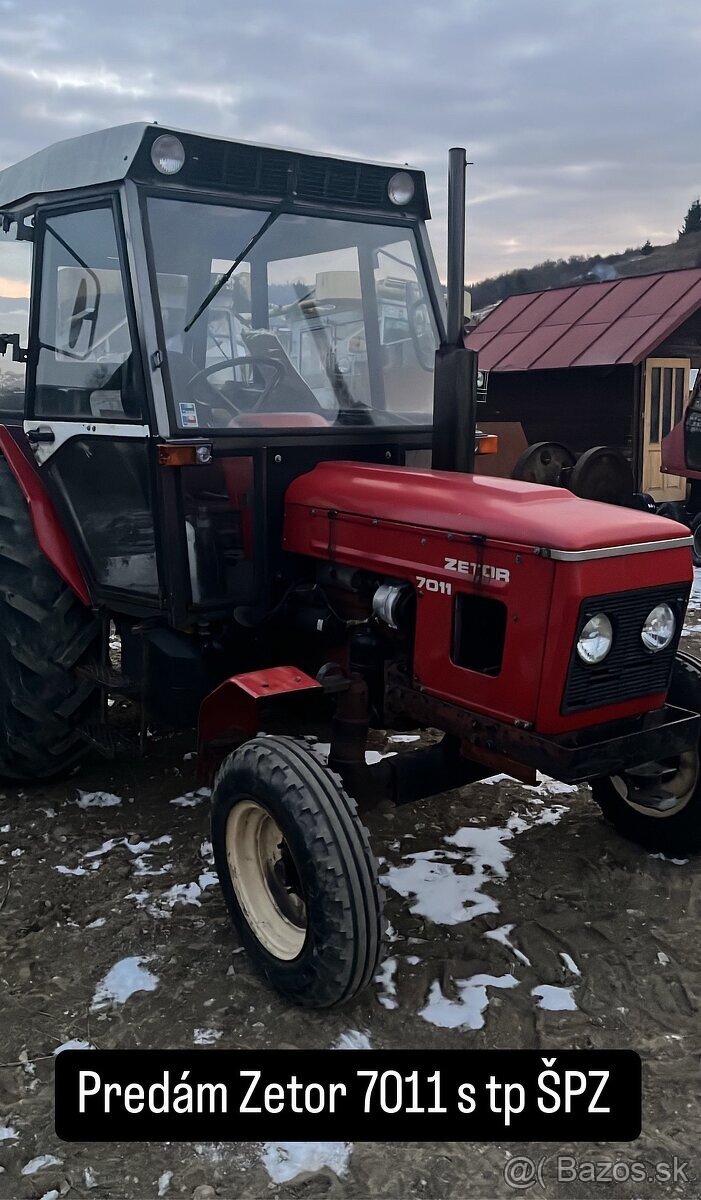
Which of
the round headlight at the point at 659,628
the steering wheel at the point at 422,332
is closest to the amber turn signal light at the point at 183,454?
the steering wheel at the point at 422,332

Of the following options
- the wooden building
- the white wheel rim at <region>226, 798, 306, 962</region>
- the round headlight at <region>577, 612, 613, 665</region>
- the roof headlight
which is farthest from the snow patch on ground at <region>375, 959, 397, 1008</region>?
the wooden building

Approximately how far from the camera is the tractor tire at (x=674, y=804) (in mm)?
3412

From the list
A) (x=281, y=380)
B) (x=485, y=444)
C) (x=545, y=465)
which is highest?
(x=281, y=380)

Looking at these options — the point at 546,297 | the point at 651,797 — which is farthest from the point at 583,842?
the point at 546,297

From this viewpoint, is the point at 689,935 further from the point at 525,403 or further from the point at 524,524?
the point at 525,403

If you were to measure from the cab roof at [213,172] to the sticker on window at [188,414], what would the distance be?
29.5 inches

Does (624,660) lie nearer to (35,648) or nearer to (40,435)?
(35,648)

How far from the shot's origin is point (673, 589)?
9.64 ft

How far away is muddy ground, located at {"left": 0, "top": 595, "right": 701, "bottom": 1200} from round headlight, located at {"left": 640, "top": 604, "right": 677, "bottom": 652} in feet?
3.19

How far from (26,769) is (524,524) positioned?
7.92 ft

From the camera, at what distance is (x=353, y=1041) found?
2662 millimetres

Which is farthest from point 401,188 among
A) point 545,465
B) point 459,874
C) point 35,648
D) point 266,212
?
point 545,465

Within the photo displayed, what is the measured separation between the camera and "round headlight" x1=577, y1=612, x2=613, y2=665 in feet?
8.93

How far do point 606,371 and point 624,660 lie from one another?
11048 mm
